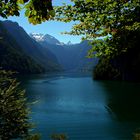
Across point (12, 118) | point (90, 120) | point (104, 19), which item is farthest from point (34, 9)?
point (90, 120)

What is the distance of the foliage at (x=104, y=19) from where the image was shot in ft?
50.1

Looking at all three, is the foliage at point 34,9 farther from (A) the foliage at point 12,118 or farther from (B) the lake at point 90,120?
(B) the lake at point 90,120

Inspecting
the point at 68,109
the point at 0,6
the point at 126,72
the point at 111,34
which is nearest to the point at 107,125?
the point at 68,109

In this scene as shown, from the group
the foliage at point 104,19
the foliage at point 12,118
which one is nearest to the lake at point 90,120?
the foliage at point 12,118

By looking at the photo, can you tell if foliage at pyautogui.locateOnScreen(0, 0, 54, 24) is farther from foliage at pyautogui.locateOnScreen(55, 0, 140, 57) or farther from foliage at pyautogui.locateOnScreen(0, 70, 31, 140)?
foliage at pyautogui.locateOnScreen(0, 70, 31, 140)

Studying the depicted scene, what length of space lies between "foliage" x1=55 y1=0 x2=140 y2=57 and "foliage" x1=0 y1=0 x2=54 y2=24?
6756 mm

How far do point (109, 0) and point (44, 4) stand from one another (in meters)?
8.32

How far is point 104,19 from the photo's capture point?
51.8ft

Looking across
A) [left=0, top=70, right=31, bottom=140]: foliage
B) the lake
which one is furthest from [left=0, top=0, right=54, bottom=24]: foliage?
the lake

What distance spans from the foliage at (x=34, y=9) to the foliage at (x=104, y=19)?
6.76 meters

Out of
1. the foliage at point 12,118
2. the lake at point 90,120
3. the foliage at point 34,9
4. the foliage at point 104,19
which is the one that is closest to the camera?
the foliage at point 34,9

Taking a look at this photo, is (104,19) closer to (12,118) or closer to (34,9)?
(34,9)

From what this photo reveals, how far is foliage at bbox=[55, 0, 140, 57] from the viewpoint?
1527 centimetres

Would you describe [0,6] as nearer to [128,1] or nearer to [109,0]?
[109,0]
